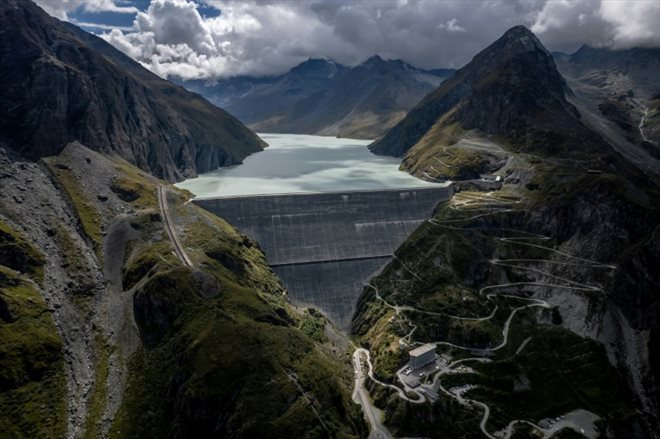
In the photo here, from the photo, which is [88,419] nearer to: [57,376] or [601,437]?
[57,376]

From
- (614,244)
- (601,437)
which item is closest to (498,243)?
(614,244)

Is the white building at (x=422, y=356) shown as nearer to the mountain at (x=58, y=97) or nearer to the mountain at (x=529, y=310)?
the mountain at (x=529, y=310)

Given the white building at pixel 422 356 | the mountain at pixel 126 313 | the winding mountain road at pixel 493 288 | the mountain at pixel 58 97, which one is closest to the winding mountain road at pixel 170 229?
the mountain at pixel 126 313

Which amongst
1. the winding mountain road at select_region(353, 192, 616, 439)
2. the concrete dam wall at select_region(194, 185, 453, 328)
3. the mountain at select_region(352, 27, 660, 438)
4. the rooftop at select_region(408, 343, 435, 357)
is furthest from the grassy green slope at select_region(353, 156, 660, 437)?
the concrete dam wall at select_region(194, 185, 453, 328)

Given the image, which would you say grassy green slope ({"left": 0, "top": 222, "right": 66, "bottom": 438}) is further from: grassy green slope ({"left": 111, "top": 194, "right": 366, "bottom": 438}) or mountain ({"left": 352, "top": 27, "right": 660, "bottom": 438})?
mountain ({"left": 352, "top": 27, "right": 660, "bottom": 438})

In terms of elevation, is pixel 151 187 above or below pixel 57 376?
above

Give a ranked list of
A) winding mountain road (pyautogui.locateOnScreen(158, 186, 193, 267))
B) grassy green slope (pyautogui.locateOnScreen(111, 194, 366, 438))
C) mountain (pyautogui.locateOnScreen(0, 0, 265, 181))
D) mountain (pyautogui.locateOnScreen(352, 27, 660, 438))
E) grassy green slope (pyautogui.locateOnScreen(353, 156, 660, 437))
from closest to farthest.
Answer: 1. grassy green slope (pyautogui.locateOnScreen(111, 194, 366, 438))
2. mountain (pyautogui.locateOnScreen(352, 27, 660, 438))
3. grassy green slope (pyautogui.locateOnScreen(353, 156, 660, 437))
4. winding mountain road (pyautogui.locateOnScreen(158, 186, 193, 267))
5. mountain (pyautogui.locateOnScreen(0, 0, 265, 181))

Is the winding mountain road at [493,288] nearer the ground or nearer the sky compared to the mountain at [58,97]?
nearer the ground
